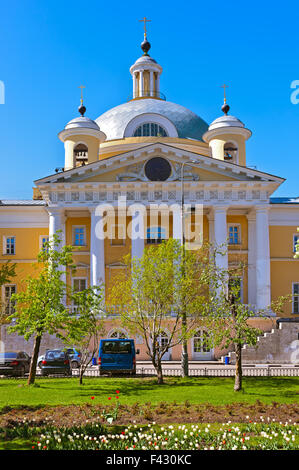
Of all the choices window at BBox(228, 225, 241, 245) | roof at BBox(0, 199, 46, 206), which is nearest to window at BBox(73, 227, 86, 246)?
roof at BBox(0, 199, 46, 206)

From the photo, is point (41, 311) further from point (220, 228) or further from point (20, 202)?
point (20, 202)

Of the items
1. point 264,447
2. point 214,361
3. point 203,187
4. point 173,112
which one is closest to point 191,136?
point 173,112

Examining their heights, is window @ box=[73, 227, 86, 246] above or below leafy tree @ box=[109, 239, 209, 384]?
above

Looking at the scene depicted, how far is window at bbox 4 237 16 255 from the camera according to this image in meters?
44.9

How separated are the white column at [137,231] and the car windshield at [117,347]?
13.9m

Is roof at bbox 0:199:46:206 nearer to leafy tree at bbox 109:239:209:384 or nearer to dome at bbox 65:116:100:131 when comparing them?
dome at bbox 65:116:100:131

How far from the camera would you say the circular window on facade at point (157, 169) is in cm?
4134

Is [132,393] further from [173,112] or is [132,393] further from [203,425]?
[173,112]

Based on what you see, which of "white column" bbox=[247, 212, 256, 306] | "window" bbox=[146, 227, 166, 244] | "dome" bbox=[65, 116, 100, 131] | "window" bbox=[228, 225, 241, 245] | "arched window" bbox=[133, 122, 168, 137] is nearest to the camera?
"white column" bbox=[247, 212, 256, 306]

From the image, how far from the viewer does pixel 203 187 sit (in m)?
41.4

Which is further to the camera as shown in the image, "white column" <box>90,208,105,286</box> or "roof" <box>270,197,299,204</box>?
"roof" <box>270,197,299,204</box>

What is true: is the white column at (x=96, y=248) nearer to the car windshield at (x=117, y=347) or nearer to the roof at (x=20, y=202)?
the roof at (x=20, y=202)

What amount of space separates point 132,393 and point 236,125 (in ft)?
108

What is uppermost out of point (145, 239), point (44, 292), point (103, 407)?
point (145, 239)
